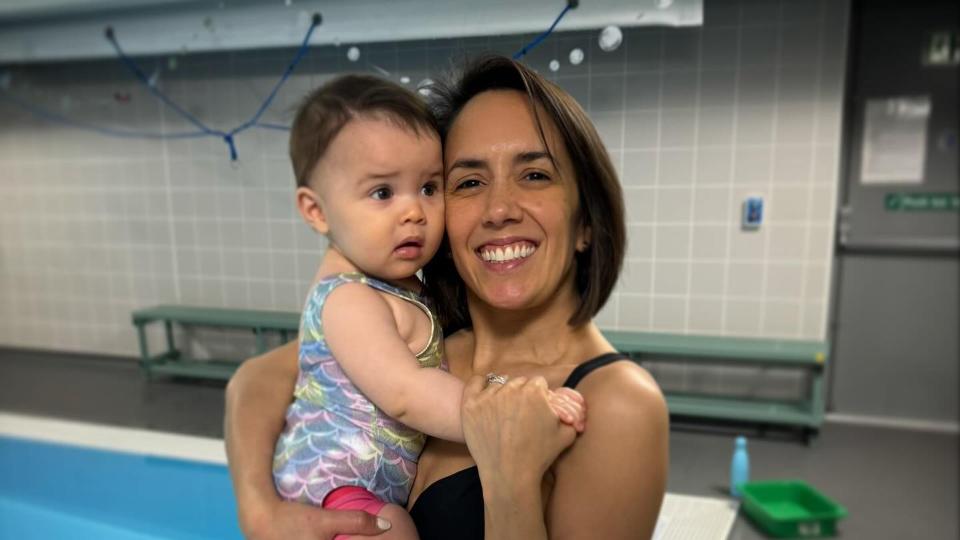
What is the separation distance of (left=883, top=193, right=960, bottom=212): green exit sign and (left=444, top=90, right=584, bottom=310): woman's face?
2728 millimetres

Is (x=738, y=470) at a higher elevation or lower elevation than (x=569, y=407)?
lower

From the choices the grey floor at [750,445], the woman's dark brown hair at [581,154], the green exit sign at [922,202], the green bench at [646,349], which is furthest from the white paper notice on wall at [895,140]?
the woman's dark brown hair at [581,154]

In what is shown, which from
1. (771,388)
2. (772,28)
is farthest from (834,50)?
(771,388)

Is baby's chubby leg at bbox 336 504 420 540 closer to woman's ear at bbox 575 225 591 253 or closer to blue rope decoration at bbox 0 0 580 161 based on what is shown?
woman's ear at bbox 575 225 591 253

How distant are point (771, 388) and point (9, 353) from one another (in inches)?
85.3

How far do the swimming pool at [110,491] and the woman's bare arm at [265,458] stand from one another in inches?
15.0

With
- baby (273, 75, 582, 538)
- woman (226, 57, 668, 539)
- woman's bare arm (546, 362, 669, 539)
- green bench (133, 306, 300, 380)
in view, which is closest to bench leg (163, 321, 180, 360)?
green bench (133, 306, 300, 380)

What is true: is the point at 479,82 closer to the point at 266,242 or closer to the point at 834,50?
the point at 266,242

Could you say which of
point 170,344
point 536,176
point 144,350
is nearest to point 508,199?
point 536,176

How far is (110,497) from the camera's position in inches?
50.5

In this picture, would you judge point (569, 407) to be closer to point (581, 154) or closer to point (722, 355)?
point (581, 154)

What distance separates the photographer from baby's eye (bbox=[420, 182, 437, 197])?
2.39 feet

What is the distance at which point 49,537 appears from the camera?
1.22 meters

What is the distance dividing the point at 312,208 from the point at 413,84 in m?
0.22
